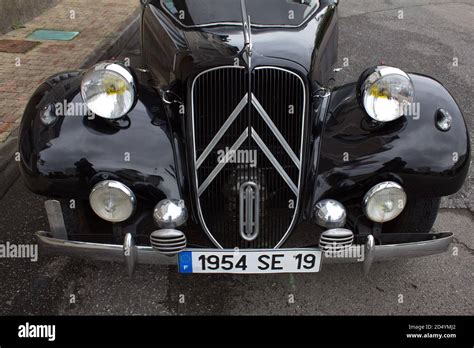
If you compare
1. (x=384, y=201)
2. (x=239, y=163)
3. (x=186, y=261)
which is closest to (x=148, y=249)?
(x=186, y=261)

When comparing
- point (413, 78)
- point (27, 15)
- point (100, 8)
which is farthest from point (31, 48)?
point (413, 78)

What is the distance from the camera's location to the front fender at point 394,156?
255cm

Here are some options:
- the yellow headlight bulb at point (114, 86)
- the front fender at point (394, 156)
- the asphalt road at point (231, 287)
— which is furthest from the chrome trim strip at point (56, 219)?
the front fender at point (394, 156)

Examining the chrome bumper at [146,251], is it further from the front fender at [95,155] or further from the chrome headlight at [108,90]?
the chrome headlight at [108,90]

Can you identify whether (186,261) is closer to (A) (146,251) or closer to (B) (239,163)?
(A) (146,251)

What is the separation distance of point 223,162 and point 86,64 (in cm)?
354

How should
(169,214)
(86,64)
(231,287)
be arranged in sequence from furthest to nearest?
(86,64), (231,287), (169,214)

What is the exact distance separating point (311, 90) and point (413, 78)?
0.77m

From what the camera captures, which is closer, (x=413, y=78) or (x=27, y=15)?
(x=413, y=78)

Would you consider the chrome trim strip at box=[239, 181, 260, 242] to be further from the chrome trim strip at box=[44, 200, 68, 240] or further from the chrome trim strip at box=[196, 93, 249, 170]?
the chrome trim strip at box=[44, 200, 68, 240]

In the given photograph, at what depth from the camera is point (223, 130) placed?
260 centimetres

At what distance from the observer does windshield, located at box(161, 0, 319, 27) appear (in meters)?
3.00

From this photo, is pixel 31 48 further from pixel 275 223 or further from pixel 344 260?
pixel 344 260

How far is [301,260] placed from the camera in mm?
2504
